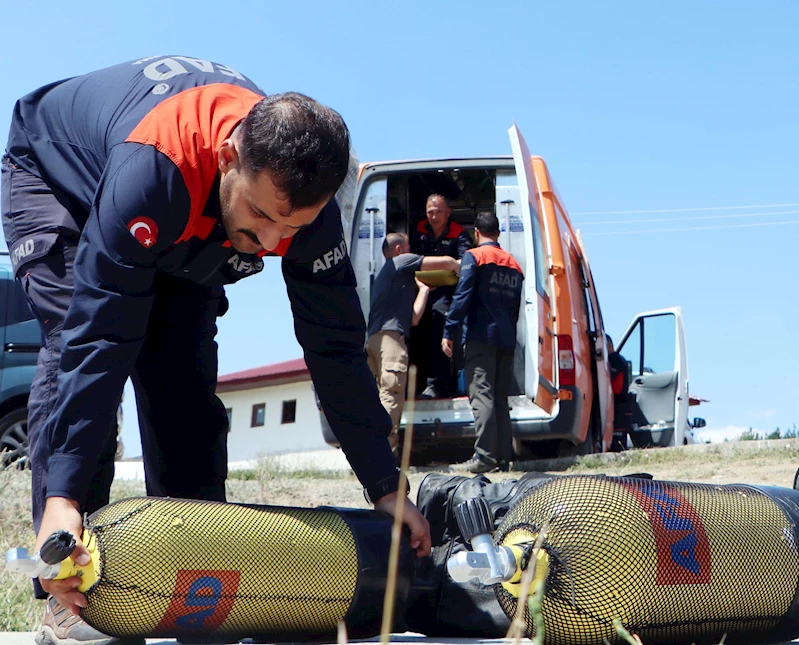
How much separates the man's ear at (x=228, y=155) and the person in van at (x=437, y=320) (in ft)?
18.0

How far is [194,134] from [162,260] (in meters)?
0.33

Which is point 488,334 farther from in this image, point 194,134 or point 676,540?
point 194,134

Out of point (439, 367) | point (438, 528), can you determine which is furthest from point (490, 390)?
point (438, 528)

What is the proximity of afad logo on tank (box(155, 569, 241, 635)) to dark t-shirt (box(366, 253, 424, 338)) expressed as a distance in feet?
15.4

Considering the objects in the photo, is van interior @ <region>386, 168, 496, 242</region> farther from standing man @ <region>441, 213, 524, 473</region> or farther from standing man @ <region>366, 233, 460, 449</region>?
standing man @ <region>441, 213, 524, 473</region>

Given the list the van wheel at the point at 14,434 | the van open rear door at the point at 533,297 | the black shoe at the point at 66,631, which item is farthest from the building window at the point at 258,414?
the black shoe at the point at 66,631

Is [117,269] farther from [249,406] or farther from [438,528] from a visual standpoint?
[249,406]

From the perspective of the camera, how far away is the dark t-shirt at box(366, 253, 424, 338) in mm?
6871

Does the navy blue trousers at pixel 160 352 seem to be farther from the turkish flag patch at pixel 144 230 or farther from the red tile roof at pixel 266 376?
the red tile roof at pixel 266 376

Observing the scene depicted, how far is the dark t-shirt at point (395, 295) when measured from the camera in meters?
6.87

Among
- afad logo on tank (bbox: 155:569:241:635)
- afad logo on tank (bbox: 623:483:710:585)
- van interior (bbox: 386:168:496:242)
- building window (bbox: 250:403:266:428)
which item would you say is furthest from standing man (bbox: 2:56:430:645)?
building window (bbox: 250:403:266:428)

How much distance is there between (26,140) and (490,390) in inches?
174

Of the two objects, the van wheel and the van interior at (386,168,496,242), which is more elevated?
the van interior at (386,168,496,242)

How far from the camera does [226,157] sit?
2143 millimetres
